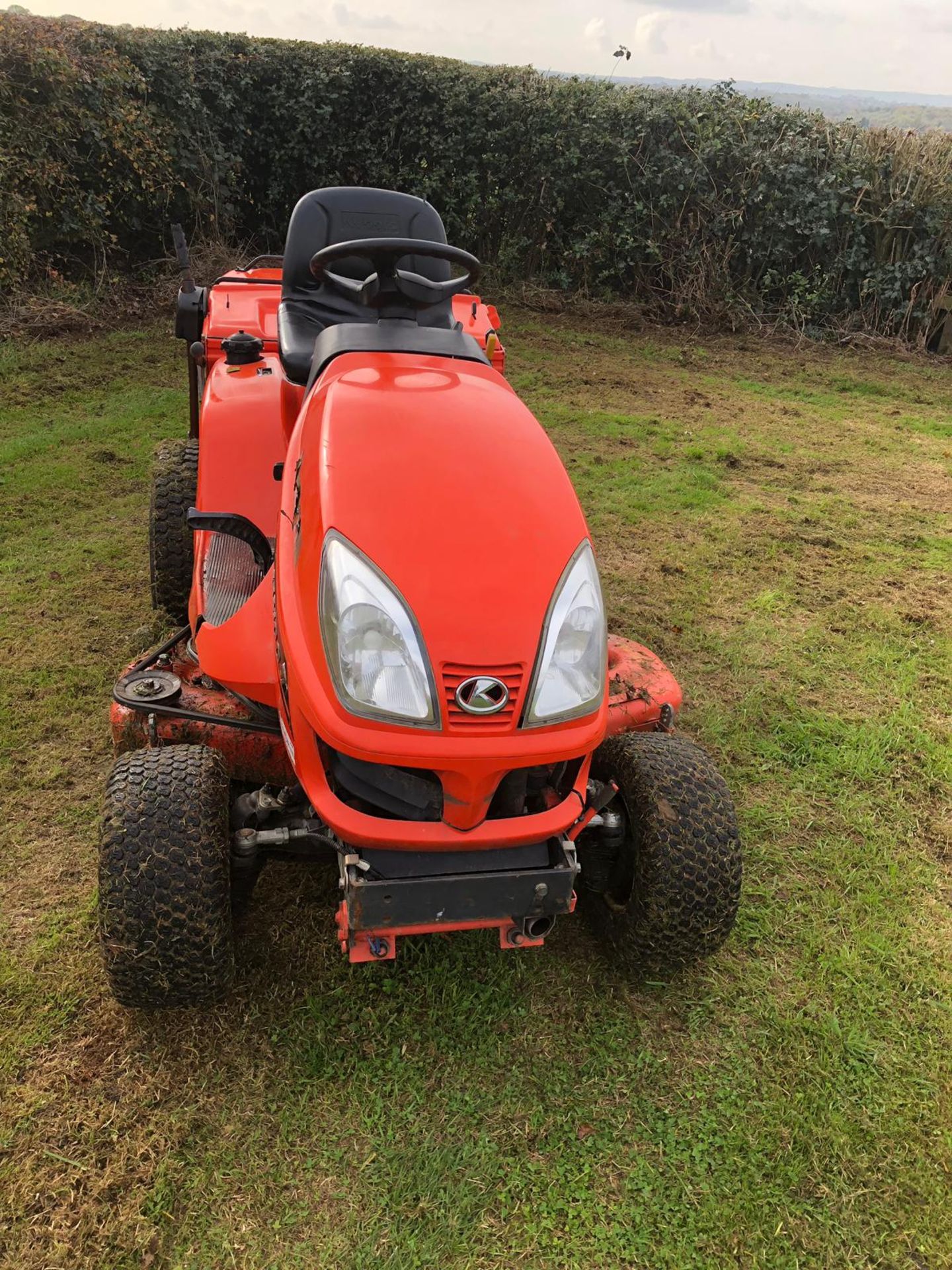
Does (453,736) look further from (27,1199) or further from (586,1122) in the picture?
(27,1199)

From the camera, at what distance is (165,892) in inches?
74.1

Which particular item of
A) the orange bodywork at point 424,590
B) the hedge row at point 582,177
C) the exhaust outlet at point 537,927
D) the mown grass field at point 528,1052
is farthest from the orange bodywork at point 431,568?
the hedge row at point 582,177

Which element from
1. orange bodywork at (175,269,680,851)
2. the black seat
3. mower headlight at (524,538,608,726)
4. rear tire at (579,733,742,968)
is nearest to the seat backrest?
the black seat

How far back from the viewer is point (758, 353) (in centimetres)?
845

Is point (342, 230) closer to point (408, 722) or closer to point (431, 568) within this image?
point (431, 568)

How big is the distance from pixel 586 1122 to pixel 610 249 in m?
8.84

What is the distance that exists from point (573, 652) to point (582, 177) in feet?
27.8

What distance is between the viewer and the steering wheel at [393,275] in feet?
7.59

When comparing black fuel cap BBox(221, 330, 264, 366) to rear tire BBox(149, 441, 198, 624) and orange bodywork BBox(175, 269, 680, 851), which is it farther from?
orange bodywork BBox(175, 269, 680, 851)

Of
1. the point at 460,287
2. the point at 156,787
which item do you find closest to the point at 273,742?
the point at 156,787

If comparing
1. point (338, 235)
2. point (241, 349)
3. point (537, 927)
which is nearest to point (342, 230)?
point (338, 235)

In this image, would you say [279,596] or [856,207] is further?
[856,207]

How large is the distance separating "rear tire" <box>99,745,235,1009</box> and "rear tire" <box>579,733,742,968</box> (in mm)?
895

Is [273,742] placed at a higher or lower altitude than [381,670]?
lower
